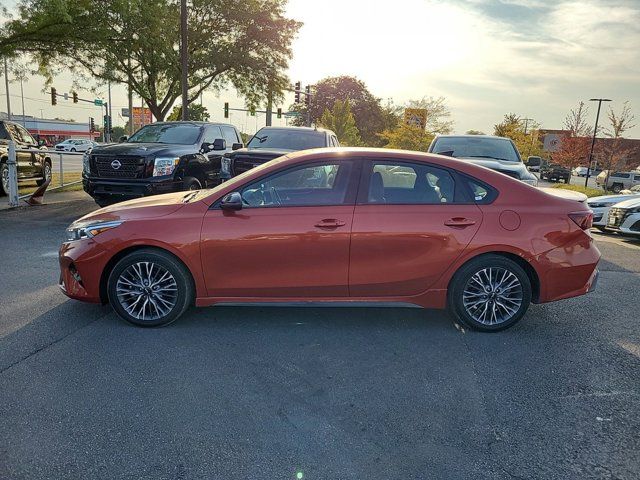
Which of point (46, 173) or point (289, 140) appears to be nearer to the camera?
point (289, 140)

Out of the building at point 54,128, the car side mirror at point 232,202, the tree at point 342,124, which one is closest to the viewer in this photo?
the car side mirror at point 232,202

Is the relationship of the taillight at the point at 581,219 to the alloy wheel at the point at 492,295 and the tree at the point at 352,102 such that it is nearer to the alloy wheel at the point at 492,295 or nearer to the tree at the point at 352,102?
the alloy wheel at the point at 492,295

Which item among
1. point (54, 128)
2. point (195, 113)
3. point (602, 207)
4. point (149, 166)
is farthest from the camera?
point (54, 128)

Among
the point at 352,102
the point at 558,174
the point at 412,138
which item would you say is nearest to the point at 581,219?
the point at 412,138

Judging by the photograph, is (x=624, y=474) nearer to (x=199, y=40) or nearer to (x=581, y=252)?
(x=581, y=252)

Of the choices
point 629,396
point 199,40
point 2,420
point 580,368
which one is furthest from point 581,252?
point 199,40

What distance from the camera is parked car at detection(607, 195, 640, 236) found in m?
10.6

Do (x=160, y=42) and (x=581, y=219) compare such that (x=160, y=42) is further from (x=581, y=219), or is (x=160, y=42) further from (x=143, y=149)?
(x=581, y=219)

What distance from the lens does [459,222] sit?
4480mm

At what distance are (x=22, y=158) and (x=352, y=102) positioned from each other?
57.8 meters

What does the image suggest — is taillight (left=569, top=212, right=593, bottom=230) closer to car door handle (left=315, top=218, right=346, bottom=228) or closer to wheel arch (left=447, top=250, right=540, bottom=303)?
wheel arch (left=447, top=250, right=540, bottom=303)

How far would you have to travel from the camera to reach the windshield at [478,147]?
10258 mm

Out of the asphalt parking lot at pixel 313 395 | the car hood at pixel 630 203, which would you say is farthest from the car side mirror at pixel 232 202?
the car hood at pixel 630 203

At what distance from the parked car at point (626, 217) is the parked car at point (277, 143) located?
21.6 feet
